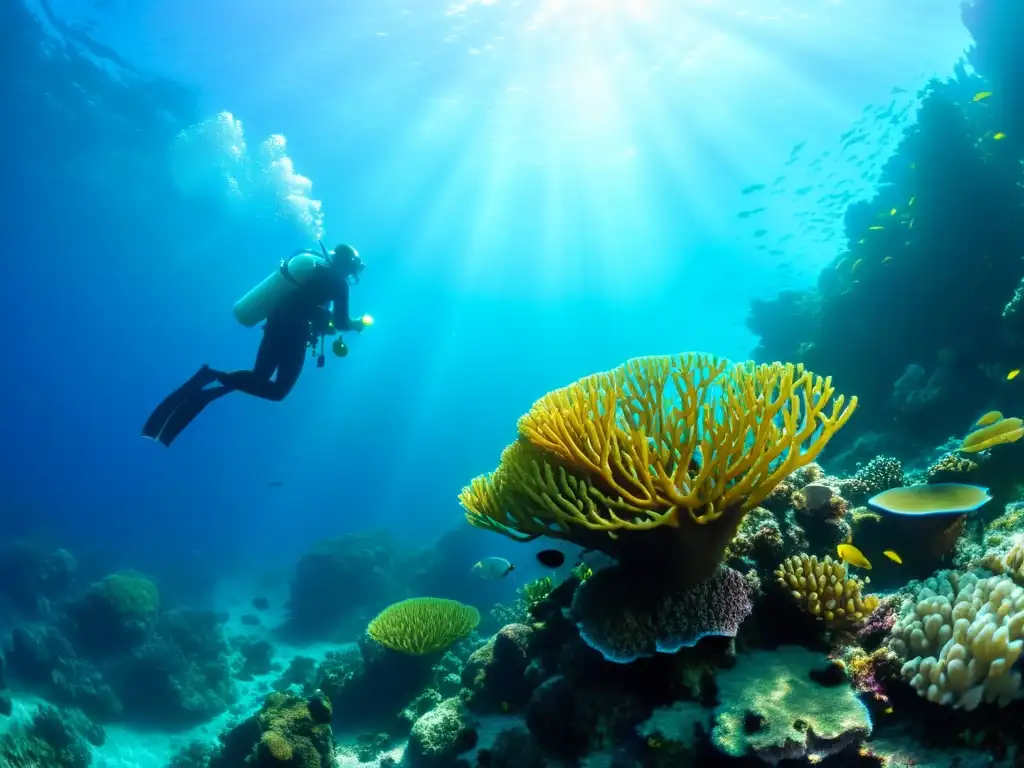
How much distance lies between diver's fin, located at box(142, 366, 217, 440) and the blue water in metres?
17.8

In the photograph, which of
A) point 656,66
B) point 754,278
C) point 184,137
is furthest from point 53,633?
point 754,278

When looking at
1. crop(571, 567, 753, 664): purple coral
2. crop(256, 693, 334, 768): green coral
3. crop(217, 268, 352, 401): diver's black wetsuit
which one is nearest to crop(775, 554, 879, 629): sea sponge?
crop(571, 567, 753, 664): purple coral

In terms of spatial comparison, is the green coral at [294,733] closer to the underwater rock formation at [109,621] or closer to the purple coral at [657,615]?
the purple coral at [657,615]

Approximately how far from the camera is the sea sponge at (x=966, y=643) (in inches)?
105

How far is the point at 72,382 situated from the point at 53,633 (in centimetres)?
8496

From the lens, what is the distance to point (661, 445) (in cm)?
309

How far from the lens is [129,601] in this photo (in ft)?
50.6

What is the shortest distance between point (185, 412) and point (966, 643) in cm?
1005

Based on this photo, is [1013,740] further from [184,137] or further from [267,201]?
[267,201]

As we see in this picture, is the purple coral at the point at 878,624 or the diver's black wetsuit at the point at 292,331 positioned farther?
the diver's black wetsuit at the point at 292,331

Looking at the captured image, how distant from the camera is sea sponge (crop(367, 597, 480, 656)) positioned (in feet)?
23.8

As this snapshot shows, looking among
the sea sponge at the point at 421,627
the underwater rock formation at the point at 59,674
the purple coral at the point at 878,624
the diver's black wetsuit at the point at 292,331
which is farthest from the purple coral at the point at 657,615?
the underwater rock formation at the point at 59,674

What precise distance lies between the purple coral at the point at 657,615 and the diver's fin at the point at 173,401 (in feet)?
25.4

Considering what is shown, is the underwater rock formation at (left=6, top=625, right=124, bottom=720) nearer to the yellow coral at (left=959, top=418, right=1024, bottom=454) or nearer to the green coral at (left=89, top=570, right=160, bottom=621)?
the green coral at (left=89, top=570, right=160, bottom=621)
